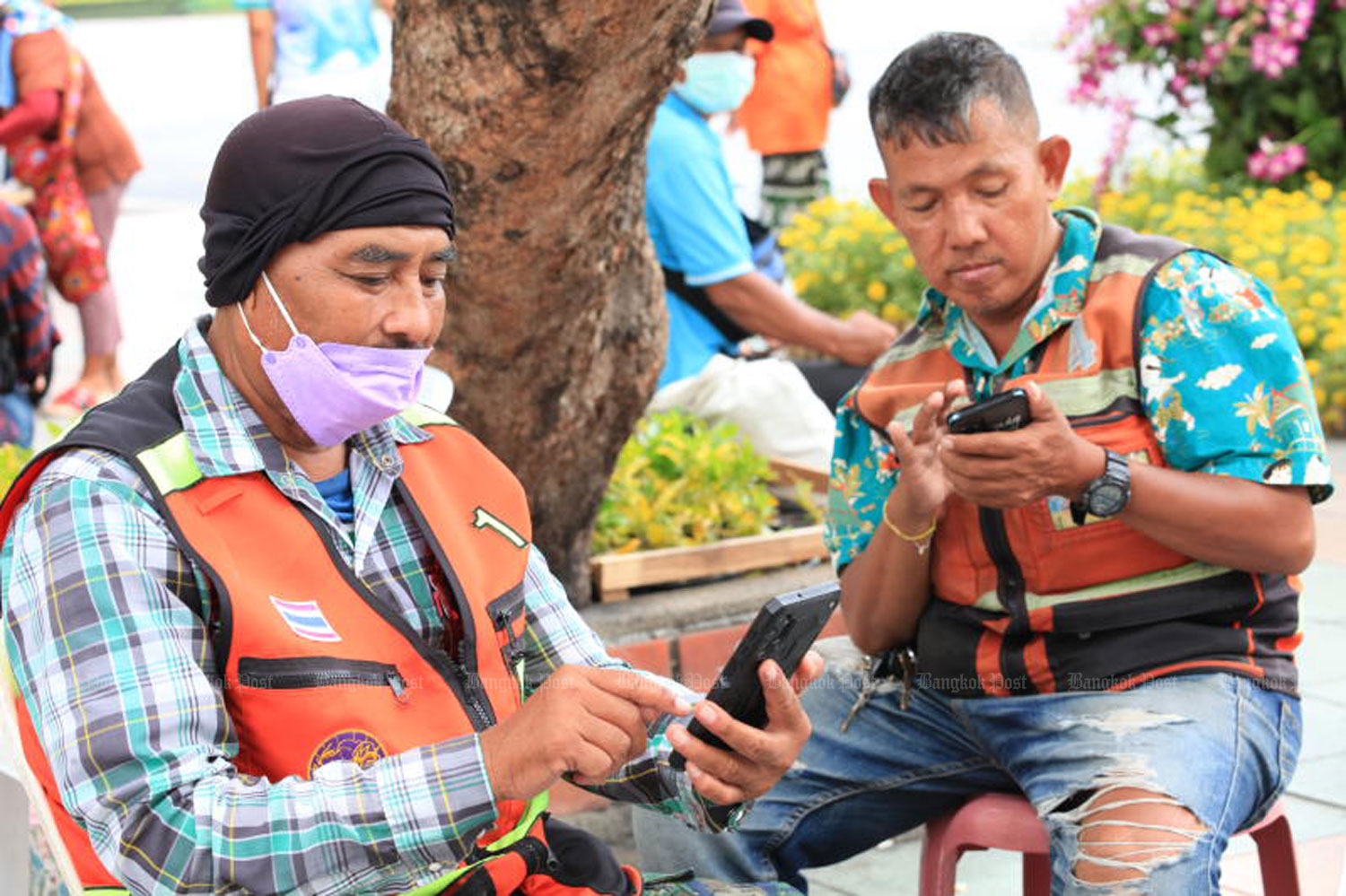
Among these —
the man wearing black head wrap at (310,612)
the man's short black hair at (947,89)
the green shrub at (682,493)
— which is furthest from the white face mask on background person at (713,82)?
the man wearing black head wrap at (310,612)

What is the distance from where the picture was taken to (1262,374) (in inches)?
106

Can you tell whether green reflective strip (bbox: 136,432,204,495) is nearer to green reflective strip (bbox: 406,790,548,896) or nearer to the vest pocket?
the vest pocket

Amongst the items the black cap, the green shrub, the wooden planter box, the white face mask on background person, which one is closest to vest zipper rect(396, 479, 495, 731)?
the wooden planter box

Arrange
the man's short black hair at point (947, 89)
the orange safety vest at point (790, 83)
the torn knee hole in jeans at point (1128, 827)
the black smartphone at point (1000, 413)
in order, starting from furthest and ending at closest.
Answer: the orange safety vest at point (790, 83)
the man's short black hair at point (947, 89)
the black smartphone at point (1000, 413)
the torn knee hole in jeans at point (1128, 827)

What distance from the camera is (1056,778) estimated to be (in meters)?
2.61

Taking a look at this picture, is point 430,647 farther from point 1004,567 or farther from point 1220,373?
point 1220,373

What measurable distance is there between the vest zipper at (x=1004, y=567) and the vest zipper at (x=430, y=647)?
3.30ft

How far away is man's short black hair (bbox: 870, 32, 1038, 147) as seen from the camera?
2863mm

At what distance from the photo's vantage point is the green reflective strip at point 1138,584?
2.72 meters

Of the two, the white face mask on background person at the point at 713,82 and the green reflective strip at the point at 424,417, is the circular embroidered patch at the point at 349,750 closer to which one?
the green reflective strip at the point at 424,417

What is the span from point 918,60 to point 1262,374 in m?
0.79

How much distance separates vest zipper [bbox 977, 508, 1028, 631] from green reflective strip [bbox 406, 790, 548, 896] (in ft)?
2.95

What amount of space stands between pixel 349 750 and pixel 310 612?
0.17m

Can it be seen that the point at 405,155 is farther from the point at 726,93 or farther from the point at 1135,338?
the point at 726,93
